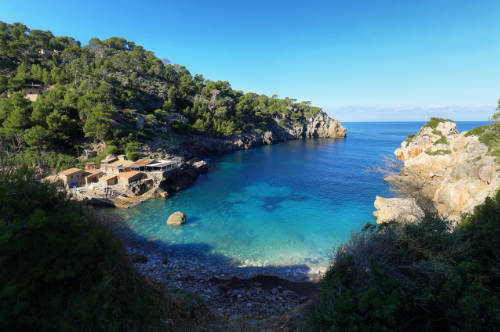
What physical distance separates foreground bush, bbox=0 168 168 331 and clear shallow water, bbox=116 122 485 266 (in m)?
10.7

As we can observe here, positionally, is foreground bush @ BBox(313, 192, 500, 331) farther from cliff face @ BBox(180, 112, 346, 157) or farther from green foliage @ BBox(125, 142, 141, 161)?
cliff face @ BBox(180, 112, 346, 157)

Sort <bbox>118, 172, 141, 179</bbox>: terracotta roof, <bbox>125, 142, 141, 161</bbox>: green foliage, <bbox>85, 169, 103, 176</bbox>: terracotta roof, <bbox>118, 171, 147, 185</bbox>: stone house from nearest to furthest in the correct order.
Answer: <bbox>118, 171, 147, 185</bbox>: stone house, <bbox>118, 172, 141, 179</bbox>: terracotta roof, <bbox>85, 169, 103, 176</bbox>: terracotta roof, <bbox>125, 142, 141, 161</bbox>: green foliage

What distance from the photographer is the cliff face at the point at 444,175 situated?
18.1 m

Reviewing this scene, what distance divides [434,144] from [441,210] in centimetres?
2358

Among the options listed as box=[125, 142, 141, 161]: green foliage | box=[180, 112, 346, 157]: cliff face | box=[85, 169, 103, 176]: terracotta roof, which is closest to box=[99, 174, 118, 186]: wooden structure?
box=[85, 169, 103, 176]: terracotta roof

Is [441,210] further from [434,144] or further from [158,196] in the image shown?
[158,196]

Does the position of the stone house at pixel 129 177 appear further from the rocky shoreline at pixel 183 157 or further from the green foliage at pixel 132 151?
the green foliage at pixel 132 151

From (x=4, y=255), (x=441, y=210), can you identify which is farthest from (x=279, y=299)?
(x=441, y=210)

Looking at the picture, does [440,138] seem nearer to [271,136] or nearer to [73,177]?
[271,136]

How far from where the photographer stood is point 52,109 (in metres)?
34.2

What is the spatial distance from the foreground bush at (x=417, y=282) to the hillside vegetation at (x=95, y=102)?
36.0m

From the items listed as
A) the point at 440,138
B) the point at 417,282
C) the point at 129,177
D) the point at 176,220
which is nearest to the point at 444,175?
the point at 440,138

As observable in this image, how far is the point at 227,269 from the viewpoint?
14.5 meters

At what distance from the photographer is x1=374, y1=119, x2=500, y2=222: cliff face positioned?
18078 mm
